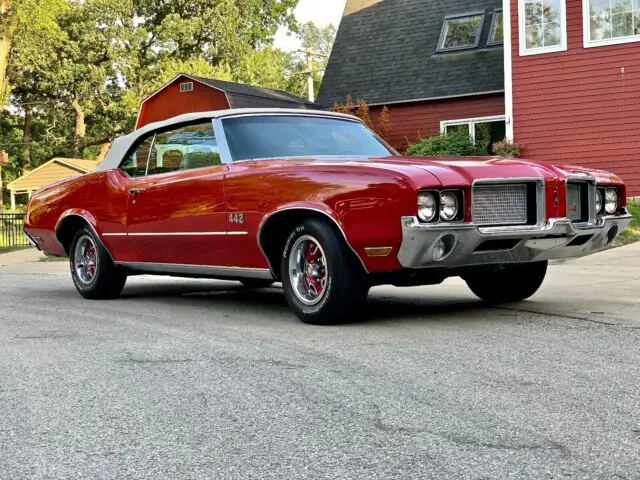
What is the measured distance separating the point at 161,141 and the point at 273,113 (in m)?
1.16

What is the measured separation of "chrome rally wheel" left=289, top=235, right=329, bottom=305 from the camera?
612 cm

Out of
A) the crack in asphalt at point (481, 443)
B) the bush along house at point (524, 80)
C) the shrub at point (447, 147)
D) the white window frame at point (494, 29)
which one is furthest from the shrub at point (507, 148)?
the crack in asphalt at point (481, 443)

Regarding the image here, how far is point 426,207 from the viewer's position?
5602mm

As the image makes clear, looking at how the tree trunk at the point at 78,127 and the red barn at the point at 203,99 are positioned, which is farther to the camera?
the tree trunk at the point at 78,127

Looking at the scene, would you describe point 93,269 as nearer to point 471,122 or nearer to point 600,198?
point 600,198

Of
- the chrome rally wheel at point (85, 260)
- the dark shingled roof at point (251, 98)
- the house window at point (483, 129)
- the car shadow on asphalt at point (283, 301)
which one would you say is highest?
the dark shingled roof at point (251, 98)

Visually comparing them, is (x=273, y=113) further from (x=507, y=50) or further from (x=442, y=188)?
(x=507, y=50)

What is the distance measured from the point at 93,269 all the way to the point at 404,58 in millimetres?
16675

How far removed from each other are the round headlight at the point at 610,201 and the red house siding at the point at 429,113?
15.5 m

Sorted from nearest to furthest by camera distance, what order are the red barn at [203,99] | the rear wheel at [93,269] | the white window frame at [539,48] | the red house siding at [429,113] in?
the rear wheel at [93,269]
the white window frame at [539,48]
the red house siding at [429,113]
the red barn at [203,99]

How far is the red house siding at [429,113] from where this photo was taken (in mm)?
22094

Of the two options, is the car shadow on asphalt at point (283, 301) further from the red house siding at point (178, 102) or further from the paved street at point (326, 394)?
the red house siding at point (178, 102)

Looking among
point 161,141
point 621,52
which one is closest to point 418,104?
point 621,52

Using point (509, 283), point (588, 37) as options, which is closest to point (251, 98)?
point (588, 37)
